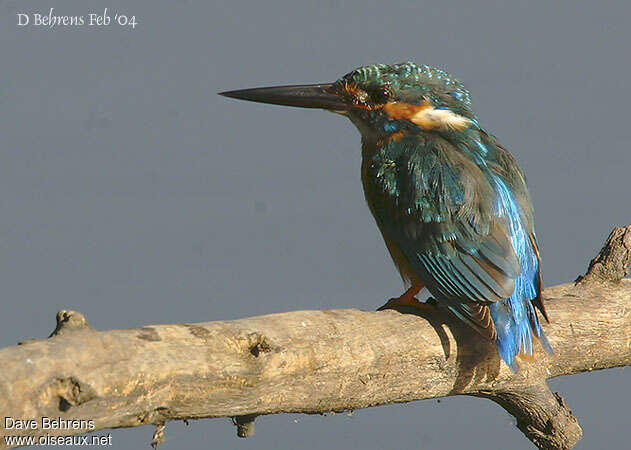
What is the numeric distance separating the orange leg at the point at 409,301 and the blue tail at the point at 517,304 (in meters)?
0.24

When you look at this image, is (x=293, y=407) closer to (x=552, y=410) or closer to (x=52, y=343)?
(x=52, y=343)

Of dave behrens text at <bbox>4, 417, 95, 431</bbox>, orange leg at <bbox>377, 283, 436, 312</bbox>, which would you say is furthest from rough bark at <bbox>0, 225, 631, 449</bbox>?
orange leg at <bbox>377, 283, 436, 312</bbox>

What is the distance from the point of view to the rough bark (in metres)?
1.83

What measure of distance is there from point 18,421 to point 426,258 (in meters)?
1.28

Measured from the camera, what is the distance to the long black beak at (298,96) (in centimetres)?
303

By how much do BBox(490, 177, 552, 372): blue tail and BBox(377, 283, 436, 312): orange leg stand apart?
0.78 ft

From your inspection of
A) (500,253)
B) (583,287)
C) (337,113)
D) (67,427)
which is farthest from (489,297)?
(67,427)

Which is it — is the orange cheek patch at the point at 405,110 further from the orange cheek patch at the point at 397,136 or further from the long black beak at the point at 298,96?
the long black beak at the point at 298,96

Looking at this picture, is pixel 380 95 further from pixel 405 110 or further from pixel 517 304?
pixel 517 304

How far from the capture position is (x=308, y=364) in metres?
2.21

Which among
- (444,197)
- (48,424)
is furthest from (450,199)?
(48,424)

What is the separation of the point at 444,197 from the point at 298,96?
2.27 feet

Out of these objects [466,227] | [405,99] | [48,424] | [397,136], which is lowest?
[48,424]

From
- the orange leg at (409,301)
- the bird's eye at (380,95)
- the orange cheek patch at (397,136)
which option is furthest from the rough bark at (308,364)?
the bird's eye at (380,95)
